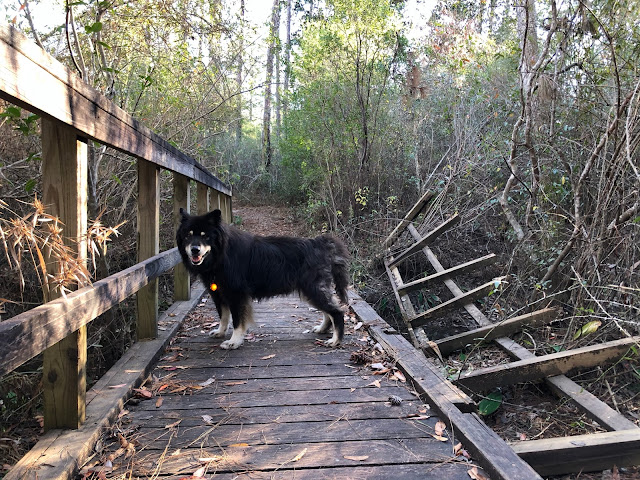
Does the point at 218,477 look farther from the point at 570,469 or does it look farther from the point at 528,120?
the point at 528,120

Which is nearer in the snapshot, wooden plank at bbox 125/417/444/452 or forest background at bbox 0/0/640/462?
wooden plank at bbox 125/417/444/452

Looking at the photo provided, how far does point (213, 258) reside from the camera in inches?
152

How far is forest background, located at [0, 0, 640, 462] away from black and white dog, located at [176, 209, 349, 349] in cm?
86

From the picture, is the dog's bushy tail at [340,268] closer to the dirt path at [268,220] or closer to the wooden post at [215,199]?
the wooden post at [215,199]

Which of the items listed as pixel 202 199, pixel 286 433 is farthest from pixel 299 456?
pixel 202 199

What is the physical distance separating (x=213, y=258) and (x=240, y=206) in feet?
40.7

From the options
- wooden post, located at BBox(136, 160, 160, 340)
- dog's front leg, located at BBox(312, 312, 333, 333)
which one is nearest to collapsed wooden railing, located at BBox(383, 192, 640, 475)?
dog's front leg, located at BBox(312, 312, 333, 333)

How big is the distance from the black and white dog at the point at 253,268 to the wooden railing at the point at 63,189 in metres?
0.82

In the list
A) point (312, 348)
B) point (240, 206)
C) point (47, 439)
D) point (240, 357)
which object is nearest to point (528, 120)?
point (312, 348)

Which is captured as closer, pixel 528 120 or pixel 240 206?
pixel 528 120

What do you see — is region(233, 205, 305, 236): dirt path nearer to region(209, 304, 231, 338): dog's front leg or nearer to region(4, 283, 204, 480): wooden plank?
region(209, 304, 231, 338): dog's front leg

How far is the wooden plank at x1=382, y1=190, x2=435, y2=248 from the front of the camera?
24.4ft

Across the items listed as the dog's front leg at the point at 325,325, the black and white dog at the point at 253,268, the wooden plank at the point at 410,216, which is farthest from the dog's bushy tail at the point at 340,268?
the wooden plank at the point at 410,216

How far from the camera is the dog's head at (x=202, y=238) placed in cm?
370
